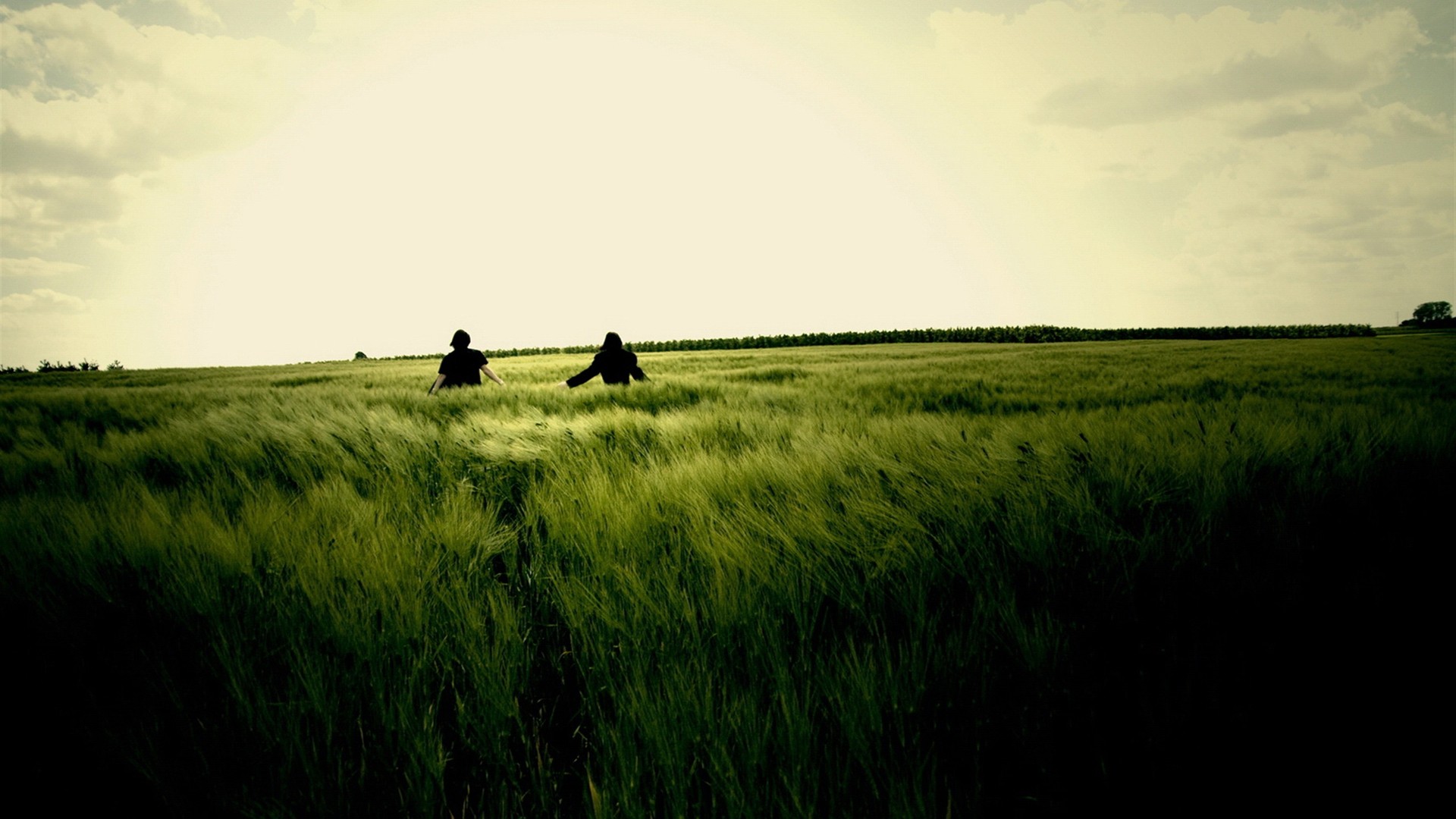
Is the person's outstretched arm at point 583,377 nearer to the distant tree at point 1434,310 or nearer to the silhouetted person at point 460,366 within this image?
the silhouetted person at point 460,366

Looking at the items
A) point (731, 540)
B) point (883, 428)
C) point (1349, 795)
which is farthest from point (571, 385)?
point (1349, 795)

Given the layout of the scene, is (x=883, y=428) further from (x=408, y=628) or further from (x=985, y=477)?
(x=408, y=628)

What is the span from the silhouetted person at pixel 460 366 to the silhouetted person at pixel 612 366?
1.45 metres

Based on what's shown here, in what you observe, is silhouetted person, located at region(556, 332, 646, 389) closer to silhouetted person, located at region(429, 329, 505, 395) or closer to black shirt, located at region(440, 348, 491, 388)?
silhouetted person, located at region(429, 329, 505, 395)

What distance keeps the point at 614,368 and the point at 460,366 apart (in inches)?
99.1

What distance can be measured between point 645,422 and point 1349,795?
3.44 m

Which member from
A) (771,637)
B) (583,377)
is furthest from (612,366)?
(771,637)

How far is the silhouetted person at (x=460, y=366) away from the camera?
25.1ft

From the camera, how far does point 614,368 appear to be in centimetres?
747

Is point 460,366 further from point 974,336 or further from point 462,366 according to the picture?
point 974,336

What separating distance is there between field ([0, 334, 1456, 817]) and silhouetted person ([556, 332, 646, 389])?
4919mm

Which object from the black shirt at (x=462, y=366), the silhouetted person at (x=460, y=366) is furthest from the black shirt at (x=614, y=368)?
the black shirt at (x=462, y=366)

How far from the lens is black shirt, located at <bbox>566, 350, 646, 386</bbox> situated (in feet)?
23.6

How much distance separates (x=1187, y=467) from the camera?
1738mm
